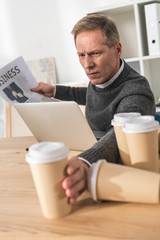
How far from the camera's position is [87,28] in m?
1.60

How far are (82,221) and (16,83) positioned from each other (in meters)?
1.15

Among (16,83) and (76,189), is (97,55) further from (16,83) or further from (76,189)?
(76,189)

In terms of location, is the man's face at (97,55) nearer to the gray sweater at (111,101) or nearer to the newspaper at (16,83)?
the gray sweater at (111,101)

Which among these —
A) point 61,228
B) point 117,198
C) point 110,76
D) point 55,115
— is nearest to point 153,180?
point 117,198

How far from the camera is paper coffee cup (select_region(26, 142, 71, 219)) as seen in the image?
664 millimetres

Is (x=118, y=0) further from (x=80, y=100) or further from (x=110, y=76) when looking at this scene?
(x=110, y=76)

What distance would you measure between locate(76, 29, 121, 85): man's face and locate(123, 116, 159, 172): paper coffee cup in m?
0.83

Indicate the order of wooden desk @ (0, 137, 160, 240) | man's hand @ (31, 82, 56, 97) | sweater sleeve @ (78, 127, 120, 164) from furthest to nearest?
man's hand @ (31, 82, 56, 97) < sweater sleeve @ (78, 127, 120, 164) < wooden desk @ (0, 137, 160, 240)

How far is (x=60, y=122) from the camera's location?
4.28 feet

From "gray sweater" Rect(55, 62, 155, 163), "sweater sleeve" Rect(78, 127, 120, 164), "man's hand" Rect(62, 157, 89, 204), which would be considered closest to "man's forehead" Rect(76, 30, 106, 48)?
"gray sweater" Rect(55, 62, 155, 163)

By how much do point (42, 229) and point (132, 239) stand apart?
191 millimetres

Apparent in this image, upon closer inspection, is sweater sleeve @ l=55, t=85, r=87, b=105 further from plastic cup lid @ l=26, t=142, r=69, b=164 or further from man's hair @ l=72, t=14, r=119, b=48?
plastic cup lid @ l=26, t=142, r=69, b=164

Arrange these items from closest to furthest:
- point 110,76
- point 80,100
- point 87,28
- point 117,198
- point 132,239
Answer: point 132,239, point 117,198, point 87,28, point 110,76, point 80,100

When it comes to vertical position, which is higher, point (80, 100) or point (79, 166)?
point (79, 166)
